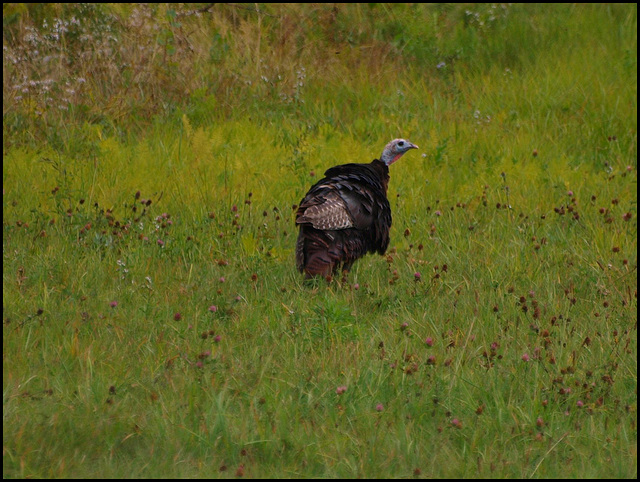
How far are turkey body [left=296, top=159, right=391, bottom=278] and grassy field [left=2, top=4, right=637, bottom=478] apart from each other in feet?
0.56

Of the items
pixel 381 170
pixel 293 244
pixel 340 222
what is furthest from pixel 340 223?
pixel 381 170

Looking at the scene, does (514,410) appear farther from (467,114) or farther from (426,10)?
(426,10)

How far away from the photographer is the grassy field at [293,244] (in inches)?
135

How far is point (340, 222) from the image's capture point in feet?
17.5

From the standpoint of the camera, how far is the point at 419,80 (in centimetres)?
941

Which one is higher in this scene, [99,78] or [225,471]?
[99,78]

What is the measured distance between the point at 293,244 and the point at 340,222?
93 centimetres

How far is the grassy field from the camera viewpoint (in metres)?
3.44

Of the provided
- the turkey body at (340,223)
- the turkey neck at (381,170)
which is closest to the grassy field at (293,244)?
the turkey body at (340,223)

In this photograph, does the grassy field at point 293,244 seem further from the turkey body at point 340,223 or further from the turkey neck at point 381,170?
the turkey neck at point 381,170

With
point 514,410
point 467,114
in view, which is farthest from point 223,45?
point 514,410

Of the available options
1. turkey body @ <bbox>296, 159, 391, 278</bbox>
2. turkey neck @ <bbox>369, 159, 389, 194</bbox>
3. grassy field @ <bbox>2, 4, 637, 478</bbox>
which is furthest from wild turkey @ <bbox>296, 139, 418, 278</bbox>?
turkey neck @ <bbox>369, 159, 389, 194</bbox>

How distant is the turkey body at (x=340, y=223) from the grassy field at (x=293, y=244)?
171 mm

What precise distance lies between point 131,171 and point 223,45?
2.78 m
